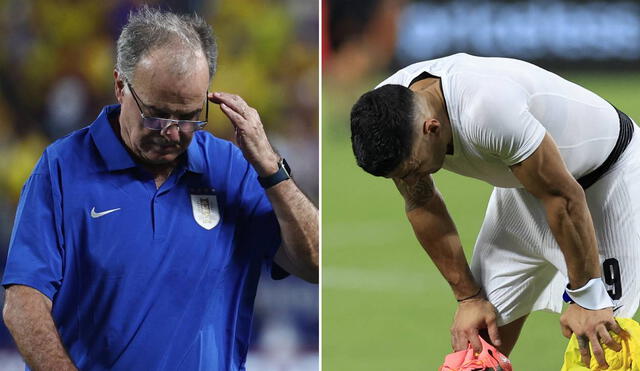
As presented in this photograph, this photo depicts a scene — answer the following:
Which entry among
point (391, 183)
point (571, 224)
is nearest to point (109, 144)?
point (571, 224)

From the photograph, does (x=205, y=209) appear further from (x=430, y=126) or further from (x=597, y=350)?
(x=597, y=350)

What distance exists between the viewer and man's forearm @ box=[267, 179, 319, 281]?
3053 millimetres

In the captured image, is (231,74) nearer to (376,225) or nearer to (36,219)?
(36,219)

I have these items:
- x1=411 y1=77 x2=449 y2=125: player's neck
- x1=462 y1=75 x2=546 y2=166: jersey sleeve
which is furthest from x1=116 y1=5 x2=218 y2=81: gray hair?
x1=462 y1=75 x2=546 y2=166: jersey sleeve

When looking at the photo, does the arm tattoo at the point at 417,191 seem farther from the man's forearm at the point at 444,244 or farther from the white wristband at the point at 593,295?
the white wristband at the point at 593,295

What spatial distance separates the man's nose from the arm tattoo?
2.25 feet

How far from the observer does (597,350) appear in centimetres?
310

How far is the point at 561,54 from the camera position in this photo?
10648 millimetres

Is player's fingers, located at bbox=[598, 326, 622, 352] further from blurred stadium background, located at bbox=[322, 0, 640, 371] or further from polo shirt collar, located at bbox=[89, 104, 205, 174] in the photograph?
blurred stadium background, located at bbox=[322, 0, 640, 371]

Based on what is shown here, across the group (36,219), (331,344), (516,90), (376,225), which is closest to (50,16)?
(36,219)

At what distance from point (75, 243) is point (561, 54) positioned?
8233mm

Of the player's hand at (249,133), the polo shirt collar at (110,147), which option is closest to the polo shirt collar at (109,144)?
the polo shirt collar at (110,147)

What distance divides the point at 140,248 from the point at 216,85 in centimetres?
56

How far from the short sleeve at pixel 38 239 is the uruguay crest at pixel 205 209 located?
1.19 ft
